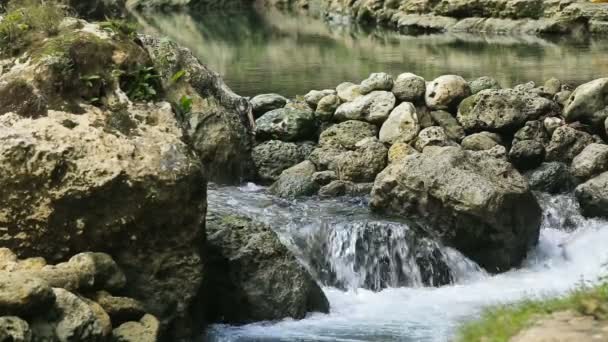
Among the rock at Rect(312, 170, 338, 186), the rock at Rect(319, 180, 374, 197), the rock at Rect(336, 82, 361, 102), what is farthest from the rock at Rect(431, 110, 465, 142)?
the rock at Rect(312, 170, 338, 186)

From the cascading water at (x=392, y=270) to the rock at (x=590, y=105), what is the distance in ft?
10.4

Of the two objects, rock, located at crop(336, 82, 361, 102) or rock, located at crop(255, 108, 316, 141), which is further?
rock, located at crop(336, 82, 361, 102)

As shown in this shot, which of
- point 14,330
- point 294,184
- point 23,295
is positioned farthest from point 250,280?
point 294,184

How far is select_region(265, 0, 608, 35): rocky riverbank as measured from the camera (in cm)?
4406

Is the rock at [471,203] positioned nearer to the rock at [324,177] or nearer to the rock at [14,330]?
the rock at [324,177]

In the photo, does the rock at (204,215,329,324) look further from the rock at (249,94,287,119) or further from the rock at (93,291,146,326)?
the rock at (249,94,287,119)

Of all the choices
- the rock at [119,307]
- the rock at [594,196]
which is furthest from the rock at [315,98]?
the rock at [119,307]

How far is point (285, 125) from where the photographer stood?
61.2 feet

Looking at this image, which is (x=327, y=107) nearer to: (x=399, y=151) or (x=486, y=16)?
(x=399, y=151)

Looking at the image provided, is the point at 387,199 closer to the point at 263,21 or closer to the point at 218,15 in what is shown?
the point at 263,21

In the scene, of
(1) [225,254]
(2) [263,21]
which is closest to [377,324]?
(1) [225,254]

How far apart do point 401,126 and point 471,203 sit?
15.5 feet

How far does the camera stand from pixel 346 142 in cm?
1811

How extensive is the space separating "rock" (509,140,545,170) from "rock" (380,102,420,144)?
6.79 feet
